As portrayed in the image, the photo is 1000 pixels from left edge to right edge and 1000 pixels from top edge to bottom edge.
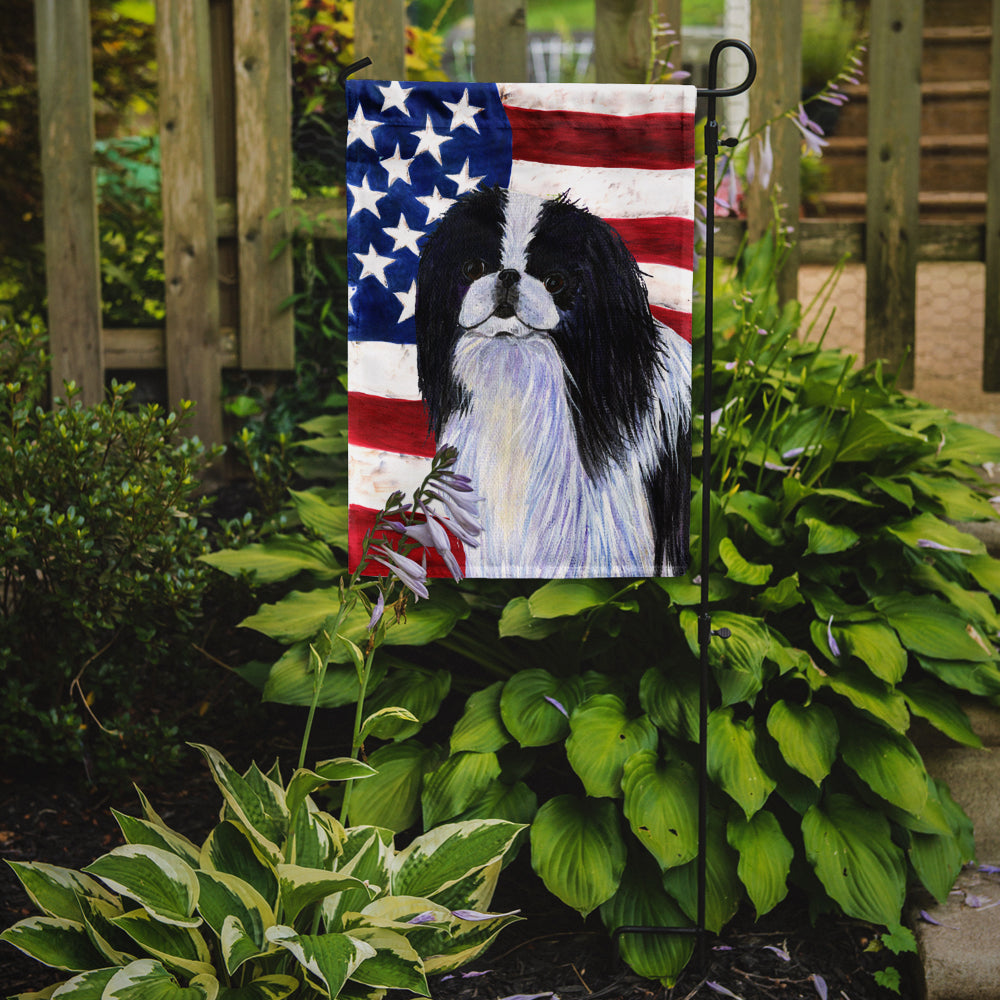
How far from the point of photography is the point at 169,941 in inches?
62.2

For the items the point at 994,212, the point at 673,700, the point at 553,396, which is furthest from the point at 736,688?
the point at 994,212

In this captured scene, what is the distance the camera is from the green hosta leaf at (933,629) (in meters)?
2.14

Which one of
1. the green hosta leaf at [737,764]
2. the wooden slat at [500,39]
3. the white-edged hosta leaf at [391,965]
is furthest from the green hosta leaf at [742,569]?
the wooden slat at [500,39]

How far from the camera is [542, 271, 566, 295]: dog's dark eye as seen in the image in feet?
6.47

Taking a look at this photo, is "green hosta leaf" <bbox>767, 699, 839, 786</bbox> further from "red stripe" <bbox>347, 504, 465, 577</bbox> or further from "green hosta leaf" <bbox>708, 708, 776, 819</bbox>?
"red stripe" <bbox>347, 504, 465, 577</bbox>

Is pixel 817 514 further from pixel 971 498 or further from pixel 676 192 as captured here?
pixel 676 192

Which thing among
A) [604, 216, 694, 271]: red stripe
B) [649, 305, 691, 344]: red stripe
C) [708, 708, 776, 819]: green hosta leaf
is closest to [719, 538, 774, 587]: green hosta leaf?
[708, 708, 776, 819]: green hosta leaf

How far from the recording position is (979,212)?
6.14 metres

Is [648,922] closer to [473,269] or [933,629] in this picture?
[933,629]

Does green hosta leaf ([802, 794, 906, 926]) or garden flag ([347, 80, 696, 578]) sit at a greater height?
garden flag ([347, 80, 696, 578])

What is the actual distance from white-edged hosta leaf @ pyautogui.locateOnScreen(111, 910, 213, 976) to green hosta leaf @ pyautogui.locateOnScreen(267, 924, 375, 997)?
5.8 inches

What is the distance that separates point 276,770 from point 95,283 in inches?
85.7

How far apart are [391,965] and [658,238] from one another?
1.38 m

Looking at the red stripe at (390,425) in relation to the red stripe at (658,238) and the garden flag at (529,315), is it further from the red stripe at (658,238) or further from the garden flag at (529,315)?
the red stripe at (658,238)
